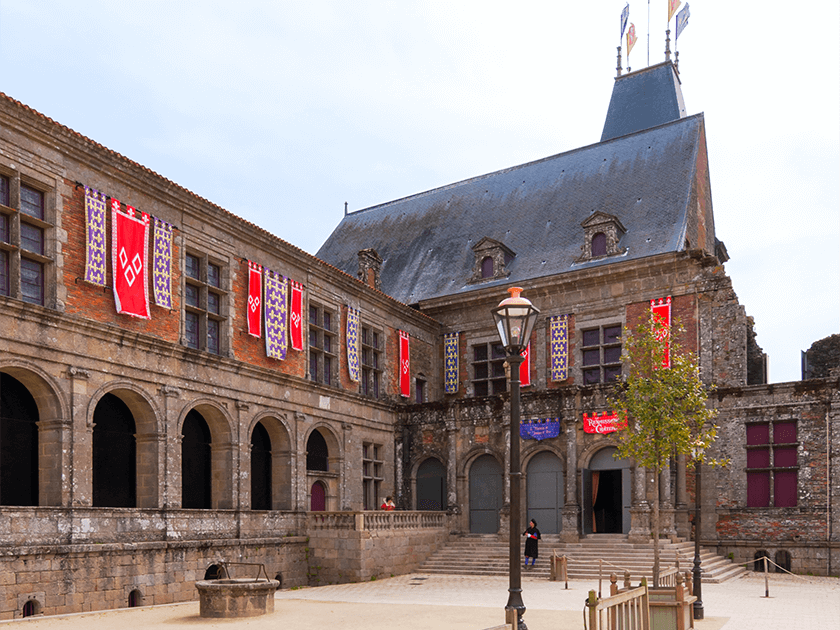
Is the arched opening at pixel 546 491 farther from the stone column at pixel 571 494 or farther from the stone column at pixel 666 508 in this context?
the stone column at pixel 666 508

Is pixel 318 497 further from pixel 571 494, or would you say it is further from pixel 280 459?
pixel 571 494

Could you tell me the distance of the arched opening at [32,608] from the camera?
15.5m

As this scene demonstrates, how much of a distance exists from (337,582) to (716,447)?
12.3 meters

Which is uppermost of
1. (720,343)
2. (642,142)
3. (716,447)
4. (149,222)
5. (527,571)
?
(642,142)

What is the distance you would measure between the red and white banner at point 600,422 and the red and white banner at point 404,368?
258 inches

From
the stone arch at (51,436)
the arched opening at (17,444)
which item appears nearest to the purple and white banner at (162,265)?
the stone arch at (51,436)

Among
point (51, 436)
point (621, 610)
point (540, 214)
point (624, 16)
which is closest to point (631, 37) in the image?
point (624, 16)

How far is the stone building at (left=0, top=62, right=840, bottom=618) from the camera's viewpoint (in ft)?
55.1

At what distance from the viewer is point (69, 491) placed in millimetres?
16656

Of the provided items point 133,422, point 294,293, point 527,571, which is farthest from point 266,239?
point 527,571

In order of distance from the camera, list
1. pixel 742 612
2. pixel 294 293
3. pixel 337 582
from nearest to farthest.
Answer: pixel 742 612, pixel 337 582, pixel 294 293

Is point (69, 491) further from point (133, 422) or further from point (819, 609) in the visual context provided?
point (819, 609)

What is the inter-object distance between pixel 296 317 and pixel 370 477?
6.73 meters

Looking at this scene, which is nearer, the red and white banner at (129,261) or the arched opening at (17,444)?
the arched opening at (17,444)
